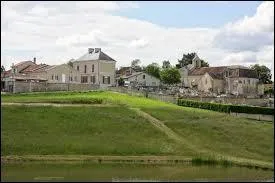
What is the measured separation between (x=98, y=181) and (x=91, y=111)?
25171 millimetres

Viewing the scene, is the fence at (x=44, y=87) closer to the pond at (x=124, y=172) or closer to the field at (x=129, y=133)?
the field at (x=129, y=133)

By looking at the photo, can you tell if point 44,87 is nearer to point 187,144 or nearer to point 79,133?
point 79,133

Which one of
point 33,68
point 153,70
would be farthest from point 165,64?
point 33,68

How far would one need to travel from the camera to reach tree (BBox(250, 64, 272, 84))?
154 metres

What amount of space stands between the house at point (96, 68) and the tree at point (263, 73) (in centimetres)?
5678

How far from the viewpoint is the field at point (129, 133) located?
144 ft

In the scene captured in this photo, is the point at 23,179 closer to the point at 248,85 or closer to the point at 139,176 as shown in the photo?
the point at 139,176

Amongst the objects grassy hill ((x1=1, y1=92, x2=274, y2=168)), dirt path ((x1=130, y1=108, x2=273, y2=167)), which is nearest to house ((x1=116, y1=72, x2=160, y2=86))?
grassy hill ((x1=1, y1=92, x2=274, y2=168))

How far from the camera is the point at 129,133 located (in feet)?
164

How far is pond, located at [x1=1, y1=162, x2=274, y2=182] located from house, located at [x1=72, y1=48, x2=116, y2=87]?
2678 inches

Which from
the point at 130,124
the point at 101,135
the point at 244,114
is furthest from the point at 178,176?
the point at 244,114

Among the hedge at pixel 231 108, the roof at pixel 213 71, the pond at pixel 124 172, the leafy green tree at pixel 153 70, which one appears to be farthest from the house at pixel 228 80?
the pond at pixel 124 172

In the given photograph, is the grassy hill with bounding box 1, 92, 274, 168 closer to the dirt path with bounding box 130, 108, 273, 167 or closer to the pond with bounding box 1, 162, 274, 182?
the dirt path with bounding box 130, 108, 273, 167

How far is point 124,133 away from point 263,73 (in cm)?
11265
